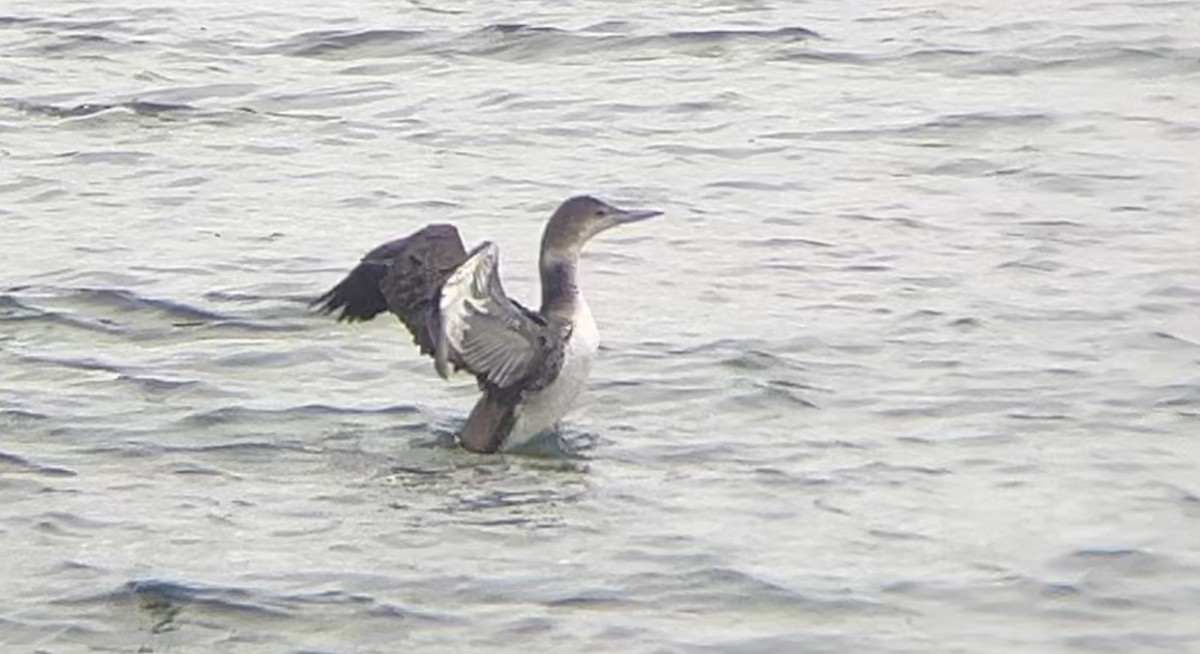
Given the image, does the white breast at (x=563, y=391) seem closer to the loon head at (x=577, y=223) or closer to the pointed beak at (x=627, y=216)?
the loon head at (x=577, y=223)

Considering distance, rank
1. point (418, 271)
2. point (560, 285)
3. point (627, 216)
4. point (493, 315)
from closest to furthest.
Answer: point (493, 315) < point (418, 271) < point (560, 285) < point (627, 216)

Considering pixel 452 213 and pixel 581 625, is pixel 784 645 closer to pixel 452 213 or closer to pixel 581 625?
pixel 581 625

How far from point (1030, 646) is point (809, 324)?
3.89 metres

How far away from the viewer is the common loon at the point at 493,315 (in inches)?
401

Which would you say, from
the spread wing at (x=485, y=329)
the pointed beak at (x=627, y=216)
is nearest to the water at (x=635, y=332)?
the spread wing at (x=485, y=329)

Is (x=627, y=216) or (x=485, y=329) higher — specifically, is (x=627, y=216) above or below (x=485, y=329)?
above

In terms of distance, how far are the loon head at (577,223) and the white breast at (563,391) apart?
1.09ft

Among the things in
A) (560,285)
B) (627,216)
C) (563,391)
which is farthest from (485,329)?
(627,216)

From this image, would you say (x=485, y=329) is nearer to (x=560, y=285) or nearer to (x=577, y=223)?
(x=560, y=285)

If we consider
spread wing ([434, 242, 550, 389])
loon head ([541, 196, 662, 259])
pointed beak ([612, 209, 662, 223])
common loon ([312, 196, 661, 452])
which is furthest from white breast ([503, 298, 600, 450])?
pointed beak ([612, 209, 662, 223])

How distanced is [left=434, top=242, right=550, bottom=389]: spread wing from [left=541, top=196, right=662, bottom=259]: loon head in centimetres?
47

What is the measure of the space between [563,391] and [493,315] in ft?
1.52

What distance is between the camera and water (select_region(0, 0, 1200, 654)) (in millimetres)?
8922

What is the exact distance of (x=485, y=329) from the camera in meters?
10.3
